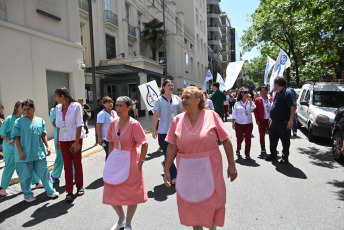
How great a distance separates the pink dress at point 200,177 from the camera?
2510 mm

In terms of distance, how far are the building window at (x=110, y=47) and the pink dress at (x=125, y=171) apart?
20117mm

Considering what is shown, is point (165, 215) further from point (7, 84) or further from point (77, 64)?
point (77, 64)

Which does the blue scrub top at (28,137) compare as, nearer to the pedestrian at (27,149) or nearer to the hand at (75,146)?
the pedestrian at (27,149)

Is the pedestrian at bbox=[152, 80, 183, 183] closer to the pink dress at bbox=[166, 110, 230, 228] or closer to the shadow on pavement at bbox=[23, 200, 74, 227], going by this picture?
the shadow on pavement at bbox=[23, 200, 74, 227]

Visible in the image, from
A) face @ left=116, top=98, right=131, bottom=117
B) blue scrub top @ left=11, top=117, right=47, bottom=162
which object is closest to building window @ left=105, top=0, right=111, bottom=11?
blue scrub top @ left=11, top=117, right=47, bottom=162

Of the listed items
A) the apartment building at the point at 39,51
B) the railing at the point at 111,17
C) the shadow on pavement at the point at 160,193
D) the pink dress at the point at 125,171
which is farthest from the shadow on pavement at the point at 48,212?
the railing at the point at 111,17

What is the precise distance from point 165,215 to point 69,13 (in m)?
11.4

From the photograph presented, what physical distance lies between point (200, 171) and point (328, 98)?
8292mm

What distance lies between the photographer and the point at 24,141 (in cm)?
434

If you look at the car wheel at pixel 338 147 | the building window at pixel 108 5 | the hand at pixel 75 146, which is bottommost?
the car wheel at pixel 338 147

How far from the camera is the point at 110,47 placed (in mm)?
22484

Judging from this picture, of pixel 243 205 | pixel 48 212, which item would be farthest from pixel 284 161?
pixel 48 212

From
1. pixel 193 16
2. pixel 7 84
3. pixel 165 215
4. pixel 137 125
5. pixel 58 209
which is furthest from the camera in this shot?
pixel 193 16

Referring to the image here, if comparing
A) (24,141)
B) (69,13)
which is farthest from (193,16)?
(24,141)
